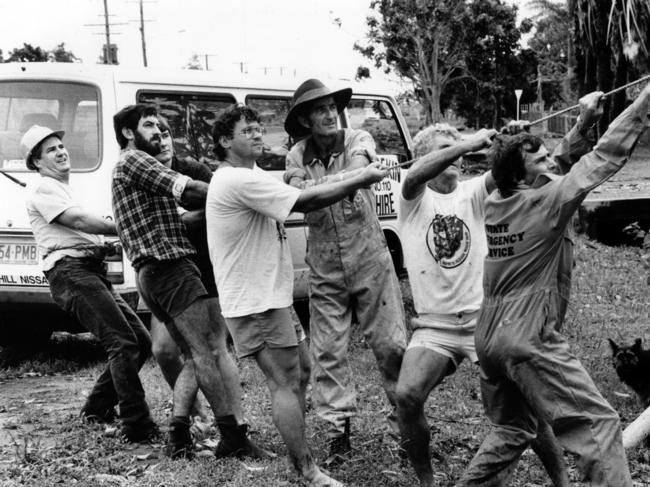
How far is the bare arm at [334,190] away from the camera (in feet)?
14.3

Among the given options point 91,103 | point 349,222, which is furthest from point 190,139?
point 349,222

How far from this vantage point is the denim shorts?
503cm

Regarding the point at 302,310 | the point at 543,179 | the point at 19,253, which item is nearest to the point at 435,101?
the point at 302,310

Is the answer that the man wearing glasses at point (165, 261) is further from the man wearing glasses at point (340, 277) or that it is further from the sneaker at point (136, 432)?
the man wearing glasses at point (340, 277)

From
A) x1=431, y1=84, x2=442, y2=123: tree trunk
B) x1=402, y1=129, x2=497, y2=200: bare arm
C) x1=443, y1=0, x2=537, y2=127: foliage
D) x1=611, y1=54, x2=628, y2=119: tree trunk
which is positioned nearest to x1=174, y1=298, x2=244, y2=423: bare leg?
x1=402, y1=129, x2=497, y2=200: bare arm

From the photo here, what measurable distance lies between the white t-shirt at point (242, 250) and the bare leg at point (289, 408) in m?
0.25

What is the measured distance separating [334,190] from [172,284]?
118 cm

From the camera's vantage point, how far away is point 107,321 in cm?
553

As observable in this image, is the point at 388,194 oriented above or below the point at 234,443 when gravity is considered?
above

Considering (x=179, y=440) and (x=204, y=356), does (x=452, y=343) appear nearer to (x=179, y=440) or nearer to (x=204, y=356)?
(x=204, y=356)

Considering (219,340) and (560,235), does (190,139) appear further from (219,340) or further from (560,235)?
(560,235)

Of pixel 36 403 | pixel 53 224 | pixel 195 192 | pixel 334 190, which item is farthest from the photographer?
pixel 36 403

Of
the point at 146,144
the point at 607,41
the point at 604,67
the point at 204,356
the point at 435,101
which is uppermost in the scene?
the point at 607,41

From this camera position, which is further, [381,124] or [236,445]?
[381,124]
